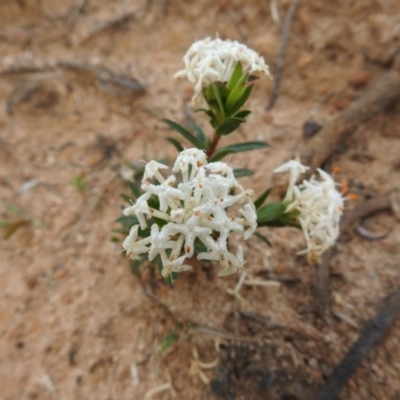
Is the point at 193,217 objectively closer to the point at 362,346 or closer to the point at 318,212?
the point at 318,212

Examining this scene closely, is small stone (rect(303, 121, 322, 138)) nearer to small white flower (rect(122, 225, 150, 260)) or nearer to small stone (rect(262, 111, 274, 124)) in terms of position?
small stone (rect(262, 111, 274, 124))

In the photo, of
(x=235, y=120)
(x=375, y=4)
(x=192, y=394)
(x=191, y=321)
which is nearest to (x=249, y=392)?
(x=192, y=394)

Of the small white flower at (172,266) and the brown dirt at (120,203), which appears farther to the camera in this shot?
the brown dirt at (120,203)

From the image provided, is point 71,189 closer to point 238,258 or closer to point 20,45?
point 20,45

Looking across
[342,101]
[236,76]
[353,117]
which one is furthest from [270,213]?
[342,101]

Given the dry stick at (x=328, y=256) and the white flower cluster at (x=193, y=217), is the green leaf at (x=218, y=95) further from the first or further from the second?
the dry stick at (x=328, y=256)

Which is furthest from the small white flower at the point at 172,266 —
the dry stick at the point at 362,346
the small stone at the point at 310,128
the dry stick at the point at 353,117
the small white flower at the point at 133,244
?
the small stone at the point at 310,128

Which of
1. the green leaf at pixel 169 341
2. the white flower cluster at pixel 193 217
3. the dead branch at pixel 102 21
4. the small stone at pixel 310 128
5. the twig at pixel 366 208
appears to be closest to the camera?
the white flower cluster at pixel 193 217
